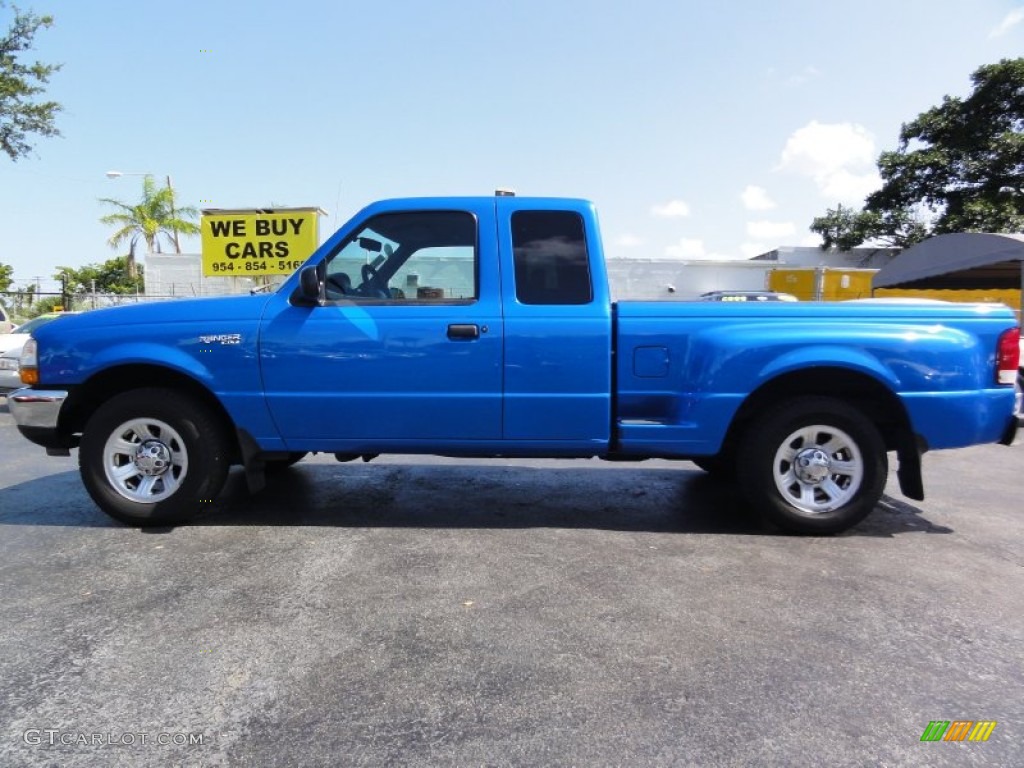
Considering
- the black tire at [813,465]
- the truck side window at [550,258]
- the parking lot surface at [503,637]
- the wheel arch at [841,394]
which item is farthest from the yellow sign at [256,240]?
the black tire at [813,465]

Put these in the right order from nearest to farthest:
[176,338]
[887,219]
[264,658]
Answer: [264,658] < [176,338] < [887,219]

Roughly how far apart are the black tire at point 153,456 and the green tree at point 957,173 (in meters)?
28.2

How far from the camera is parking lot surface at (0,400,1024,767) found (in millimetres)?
2172

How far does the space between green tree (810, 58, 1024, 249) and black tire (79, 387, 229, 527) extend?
28.2 metres

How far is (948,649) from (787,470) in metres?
1.48

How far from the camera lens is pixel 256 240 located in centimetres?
1734

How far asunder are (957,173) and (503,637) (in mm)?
31209

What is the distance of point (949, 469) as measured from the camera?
252 inches

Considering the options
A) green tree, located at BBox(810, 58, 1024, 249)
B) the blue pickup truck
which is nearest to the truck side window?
the blue pickup truck

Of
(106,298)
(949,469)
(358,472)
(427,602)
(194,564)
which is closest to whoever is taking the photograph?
(427,602)

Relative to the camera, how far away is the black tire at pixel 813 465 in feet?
13.3

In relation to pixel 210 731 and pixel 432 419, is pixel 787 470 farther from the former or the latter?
pixel 210 731

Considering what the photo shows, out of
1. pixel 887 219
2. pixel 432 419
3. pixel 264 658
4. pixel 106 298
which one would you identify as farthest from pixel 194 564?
pixel 887 219

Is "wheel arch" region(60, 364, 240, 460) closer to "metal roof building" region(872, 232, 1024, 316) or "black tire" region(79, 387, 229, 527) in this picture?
"black tire" region(79, 387, 229, 527)
